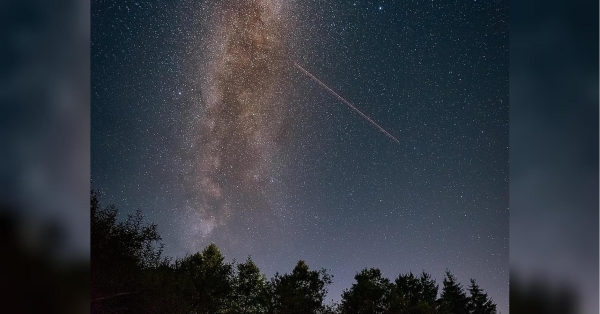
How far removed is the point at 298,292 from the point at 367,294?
136 cm

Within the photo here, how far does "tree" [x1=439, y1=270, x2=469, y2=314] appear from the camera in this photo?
9.97m

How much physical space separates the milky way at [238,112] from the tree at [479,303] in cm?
467

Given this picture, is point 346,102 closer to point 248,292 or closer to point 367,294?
point 367,294

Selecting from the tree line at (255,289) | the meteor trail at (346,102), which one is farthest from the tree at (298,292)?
the meteor trail at (346,102)

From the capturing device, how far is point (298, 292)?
10023 mm

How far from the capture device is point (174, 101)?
8.43 meters

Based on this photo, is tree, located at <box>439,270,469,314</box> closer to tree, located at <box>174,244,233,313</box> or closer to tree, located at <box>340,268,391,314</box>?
tree, located at <box>340,268,391,314</box>

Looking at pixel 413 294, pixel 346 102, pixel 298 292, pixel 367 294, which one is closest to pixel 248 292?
pixel 298 292

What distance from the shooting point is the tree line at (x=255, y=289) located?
8.12 metres
